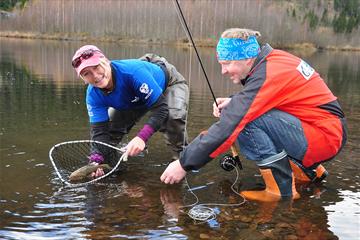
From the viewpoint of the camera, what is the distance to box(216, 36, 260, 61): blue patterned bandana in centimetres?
353

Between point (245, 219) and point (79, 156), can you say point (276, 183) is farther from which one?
point (79, 156)

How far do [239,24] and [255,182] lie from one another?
58.0 meters

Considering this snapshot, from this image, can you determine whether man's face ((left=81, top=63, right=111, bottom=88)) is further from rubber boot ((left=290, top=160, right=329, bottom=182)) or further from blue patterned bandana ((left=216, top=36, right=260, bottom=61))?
rubber boot ((left=290, top=160, right=329, bottom=182))

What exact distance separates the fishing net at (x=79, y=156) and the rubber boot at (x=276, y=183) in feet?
4.86

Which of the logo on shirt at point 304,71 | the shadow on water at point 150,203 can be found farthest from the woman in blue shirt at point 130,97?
the logo on shirt at point 304,71

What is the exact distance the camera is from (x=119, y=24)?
61.8 metres

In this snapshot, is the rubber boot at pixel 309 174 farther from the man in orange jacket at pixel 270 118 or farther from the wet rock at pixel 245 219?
the wet rock at pixel 245 219

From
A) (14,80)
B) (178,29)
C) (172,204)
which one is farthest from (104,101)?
(178,29)

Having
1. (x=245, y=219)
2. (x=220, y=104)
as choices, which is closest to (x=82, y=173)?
(x=220, y=104)

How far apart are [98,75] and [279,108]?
1715mm

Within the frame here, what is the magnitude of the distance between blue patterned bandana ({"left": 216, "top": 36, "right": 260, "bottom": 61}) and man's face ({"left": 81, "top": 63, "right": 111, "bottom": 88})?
46.8 inches

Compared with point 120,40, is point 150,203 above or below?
below

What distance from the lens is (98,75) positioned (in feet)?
13.4

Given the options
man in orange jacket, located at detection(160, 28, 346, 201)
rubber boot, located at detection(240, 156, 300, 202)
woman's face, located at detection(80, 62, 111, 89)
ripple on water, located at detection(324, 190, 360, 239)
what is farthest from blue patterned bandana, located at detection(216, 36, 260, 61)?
ripple on water, located at detection(324, 190, 360, 239)
